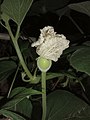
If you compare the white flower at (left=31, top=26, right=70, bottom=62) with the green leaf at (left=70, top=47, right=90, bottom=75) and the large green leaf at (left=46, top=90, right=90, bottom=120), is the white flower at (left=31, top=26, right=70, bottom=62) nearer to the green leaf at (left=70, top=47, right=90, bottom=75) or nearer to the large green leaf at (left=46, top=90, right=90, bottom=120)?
the green leaf at (left=70, top=47, right=90, bottom=75)

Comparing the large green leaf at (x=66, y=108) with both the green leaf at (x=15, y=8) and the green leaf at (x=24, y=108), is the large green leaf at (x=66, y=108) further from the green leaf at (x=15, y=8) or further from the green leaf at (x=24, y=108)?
the green leaf at (x=15, y=8)

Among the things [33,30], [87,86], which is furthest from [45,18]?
[87,86]

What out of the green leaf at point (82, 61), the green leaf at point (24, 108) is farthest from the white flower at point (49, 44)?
the green leaf at point (24, 108)

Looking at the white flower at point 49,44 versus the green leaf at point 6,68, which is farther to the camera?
the green leaf at point 6,68

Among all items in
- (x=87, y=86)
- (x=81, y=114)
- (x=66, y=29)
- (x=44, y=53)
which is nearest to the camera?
(x=44, y=53)

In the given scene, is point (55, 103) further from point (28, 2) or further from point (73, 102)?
point (28, 2)

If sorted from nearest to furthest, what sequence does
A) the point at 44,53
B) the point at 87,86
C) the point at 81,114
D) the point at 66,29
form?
the point at 44,53
the point at 81,114
the point at 87,86
the point at 66,29

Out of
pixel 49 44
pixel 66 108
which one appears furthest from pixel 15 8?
pixel 66 108

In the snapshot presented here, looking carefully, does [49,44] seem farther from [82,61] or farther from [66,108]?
[66,108]
